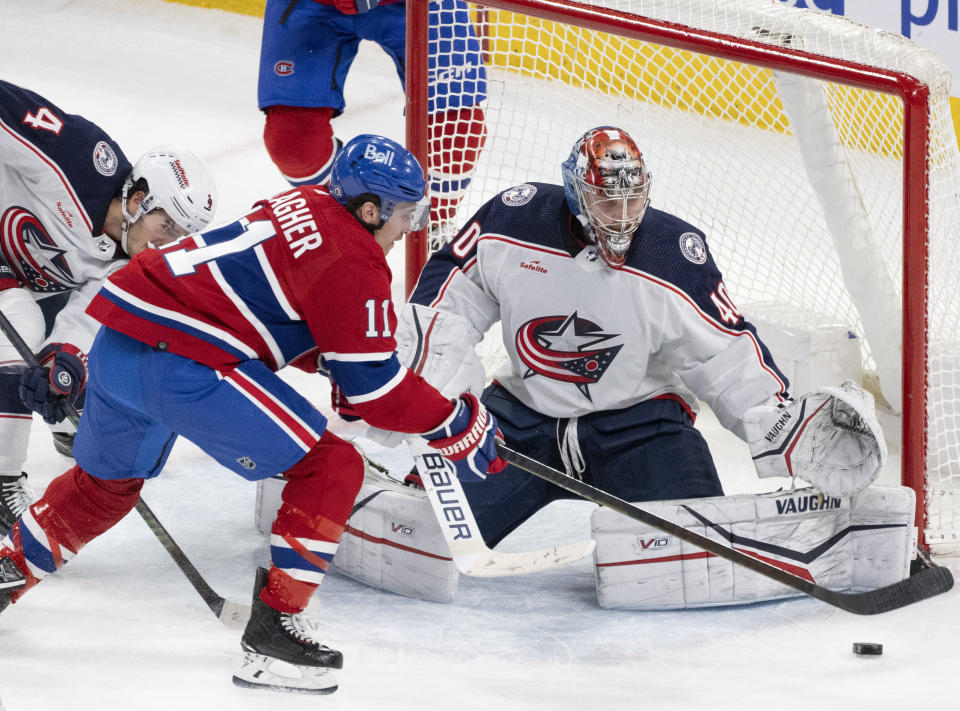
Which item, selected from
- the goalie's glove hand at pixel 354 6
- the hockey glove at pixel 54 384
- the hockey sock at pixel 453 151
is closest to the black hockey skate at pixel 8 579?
the hockey glove at pixel 54 384

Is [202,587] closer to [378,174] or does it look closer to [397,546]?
[397,546]

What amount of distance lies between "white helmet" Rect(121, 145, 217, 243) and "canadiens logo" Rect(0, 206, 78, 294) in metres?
0.23

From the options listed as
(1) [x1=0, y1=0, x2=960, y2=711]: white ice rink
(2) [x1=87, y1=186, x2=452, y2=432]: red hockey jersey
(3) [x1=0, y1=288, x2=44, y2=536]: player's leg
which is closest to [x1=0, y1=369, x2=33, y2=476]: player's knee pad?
(3) [x1=0, y1=288, x2=44, y2=536]: player's leg

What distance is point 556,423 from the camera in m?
3.03

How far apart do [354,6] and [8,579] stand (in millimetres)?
1952

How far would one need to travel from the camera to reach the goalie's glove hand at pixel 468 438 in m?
2.49

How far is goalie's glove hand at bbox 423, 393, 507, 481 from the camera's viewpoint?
2.49 metres

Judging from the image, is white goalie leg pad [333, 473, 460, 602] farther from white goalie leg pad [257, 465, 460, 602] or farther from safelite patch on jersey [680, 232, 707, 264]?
safelite patch on jersey [680, 232, 707, 264]

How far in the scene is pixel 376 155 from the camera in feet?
7.90

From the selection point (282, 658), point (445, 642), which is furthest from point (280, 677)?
point (445, 642)

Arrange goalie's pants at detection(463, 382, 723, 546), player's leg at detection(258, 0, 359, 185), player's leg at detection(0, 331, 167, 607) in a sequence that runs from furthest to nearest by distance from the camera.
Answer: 1. player's leg at detection(258, 0, 359, 185)
2. goalie's pants at detection(463, 382, 723, 546)
3. player's leg at detection(0, 331, 167, 607)

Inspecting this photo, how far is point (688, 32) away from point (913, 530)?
3.51 feet

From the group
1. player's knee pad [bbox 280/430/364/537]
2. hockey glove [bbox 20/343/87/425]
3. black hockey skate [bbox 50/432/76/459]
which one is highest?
hockey glove [bbox 20/343/87/425]

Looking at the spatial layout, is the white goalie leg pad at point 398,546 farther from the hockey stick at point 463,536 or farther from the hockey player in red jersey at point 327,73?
the hockey player in red jersey at point 327,73
